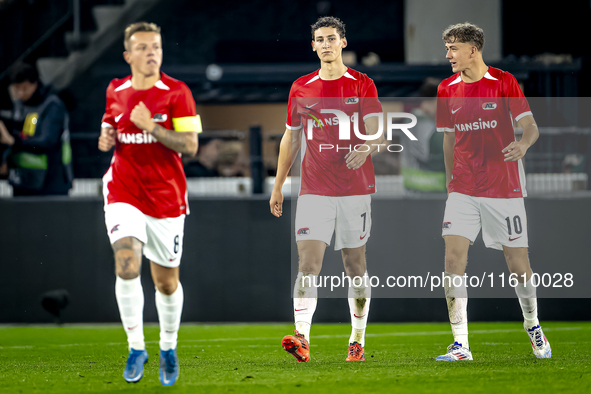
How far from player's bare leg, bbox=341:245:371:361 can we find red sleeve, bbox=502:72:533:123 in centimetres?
152

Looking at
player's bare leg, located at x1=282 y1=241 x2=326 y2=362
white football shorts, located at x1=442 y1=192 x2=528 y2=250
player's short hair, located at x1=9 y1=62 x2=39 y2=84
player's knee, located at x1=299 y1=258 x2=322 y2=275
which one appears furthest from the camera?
player's short hair, located at x1=9 y1=62 x2=39 y2=84

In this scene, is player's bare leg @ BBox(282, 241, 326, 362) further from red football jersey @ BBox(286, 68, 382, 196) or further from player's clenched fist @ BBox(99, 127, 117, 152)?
player's clenched fist @ BBox(99, 127, 117, 152)

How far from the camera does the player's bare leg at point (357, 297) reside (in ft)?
19.9

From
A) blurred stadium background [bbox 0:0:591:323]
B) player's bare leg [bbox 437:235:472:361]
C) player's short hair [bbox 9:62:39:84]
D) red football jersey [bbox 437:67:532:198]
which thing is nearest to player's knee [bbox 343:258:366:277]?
player's bare leg [bbox 437:235:472:361]

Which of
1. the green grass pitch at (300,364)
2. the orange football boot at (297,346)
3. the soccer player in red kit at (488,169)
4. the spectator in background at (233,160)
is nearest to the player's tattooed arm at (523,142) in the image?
the soccer player in red kit at (488,169)

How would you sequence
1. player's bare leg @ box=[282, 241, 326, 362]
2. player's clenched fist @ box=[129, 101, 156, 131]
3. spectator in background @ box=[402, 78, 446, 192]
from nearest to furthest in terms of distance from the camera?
player's clenched fist @ box=[129, 101, 156, 131] → player's bare leg @ box=[282, 241, 326, 362] → spectator in background @ box=[402, 78, 446, 192]

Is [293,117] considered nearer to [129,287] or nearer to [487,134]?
[487,134]

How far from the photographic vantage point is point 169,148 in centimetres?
509

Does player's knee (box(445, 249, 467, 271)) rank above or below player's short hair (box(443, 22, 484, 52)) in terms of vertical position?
below

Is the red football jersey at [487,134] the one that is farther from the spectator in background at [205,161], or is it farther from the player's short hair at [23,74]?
the player's short hair at [23,74]

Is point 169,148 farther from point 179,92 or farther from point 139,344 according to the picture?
point 139,344

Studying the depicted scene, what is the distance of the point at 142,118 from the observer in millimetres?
4875

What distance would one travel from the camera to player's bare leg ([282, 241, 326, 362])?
579 centimetres

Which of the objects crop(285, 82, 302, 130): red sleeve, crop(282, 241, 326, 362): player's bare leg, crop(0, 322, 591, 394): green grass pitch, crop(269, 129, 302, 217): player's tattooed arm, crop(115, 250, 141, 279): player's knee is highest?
crop(285, 82, 302, 130): red sleeve
